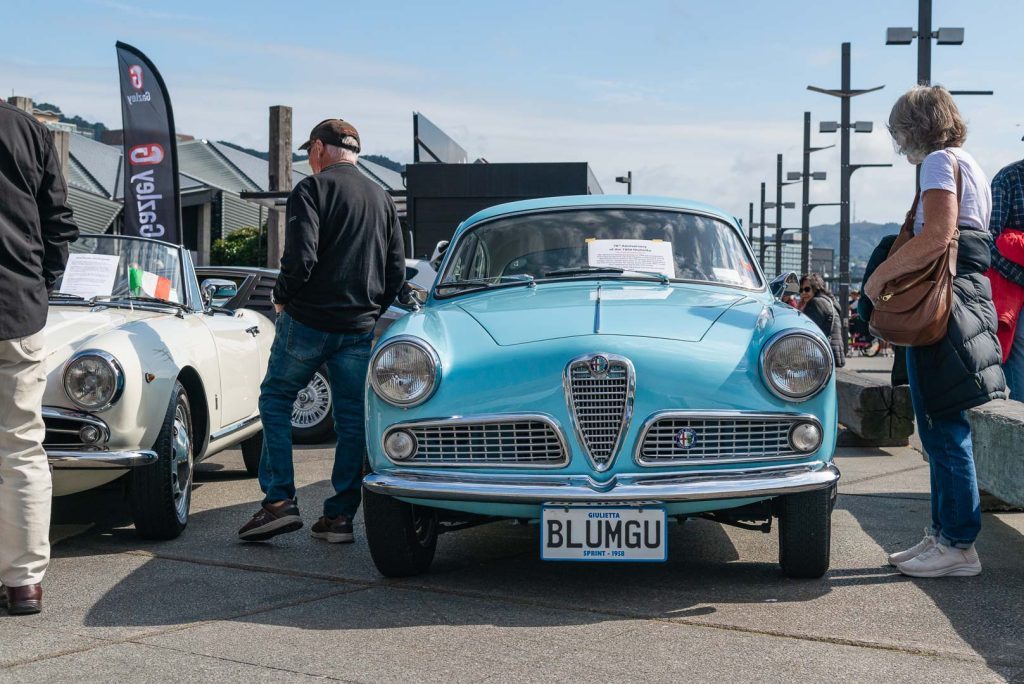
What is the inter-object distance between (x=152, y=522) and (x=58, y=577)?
2.16ft

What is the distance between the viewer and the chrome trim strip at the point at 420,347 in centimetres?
440

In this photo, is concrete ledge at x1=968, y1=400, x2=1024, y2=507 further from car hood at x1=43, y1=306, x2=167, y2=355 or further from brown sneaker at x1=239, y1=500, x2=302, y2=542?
car hood at x1=43, y1=306, x2=167, y2=355

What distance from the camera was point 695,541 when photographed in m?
5.43

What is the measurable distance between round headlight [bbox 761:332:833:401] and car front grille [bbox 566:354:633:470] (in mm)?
513

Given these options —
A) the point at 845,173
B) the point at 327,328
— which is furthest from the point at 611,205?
the point at 845,173

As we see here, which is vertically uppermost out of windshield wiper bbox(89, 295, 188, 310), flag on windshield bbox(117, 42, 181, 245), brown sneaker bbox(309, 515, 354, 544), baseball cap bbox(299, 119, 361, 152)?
flag on windshield bbox(117, 42, 181, 245)

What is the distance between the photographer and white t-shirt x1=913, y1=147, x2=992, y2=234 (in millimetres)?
4578

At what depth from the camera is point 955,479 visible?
183 inches

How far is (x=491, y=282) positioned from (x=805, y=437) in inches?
72.0

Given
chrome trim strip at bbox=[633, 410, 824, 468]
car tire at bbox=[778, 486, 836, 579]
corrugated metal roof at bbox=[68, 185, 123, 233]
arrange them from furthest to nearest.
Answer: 1. corrugated metal roof at bbox=[68, 185, 123, 233]
2. car tire at bbox=[778, 486, 836, 579]
3. chrome trim strip at bbox=[633, 410, 824, 468]

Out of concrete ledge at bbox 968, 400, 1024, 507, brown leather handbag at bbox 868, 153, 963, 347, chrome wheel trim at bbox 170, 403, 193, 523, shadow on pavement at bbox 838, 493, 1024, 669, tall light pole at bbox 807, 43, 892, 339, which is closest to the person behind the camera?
shadow on pavement at bbox 838, 493, 1024, 669

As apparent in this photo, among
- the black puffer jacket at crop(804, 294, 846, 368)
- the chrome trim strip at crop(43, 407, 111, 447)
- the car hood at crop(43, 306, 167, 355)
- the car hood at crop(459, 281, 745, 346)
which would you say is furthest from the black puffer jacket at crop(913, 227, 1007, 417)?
the black puffer jacket at crop(804, 294, 846, 368)

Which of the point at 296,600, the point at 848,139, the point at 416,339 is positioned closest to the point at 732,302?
the point at 416,339

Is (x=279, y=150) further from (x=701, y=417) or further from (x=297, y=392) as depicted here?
(x=701, y=417)
